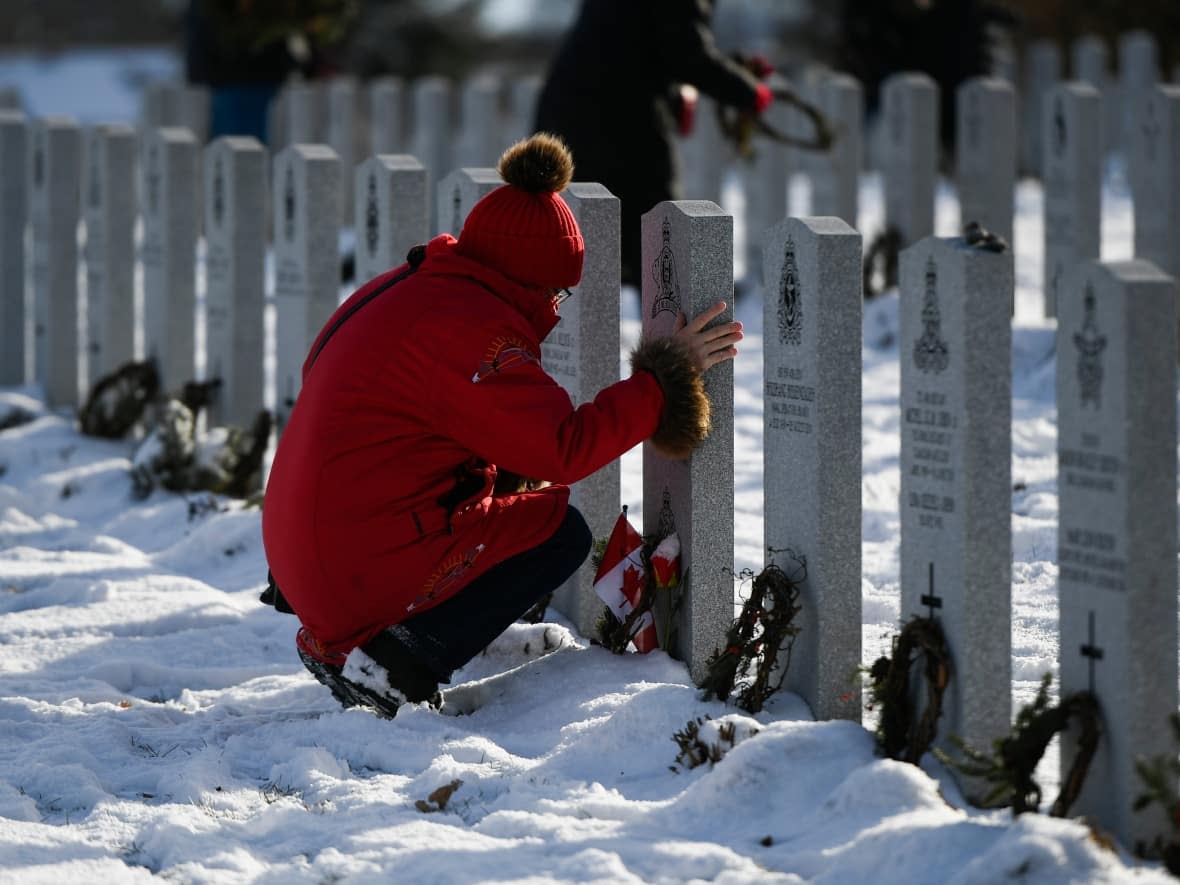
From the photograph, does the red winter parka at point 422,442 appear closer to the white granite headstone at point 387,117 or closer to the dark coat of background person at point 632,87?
the dark coat of background person at point 632,87

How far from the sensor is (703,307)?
4133 millimetres

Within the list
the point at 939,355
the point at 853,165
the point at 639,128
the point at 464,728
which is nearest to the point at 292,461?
the point at 464,728

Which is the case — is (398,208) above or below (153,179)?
below

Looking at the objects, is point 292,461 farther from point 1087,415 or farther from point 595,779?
point 1087,415

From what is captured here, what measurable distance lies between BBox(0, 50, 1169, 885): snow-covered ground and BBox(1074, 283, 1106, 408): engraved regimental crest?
738mm

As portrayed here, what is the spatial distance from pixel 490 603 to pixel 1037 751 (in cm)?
142

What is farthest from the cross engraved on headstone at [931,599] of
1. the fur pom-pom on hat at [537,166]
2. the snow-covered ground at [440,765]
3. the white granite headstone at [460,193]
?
the white granite headstone at [460,193]

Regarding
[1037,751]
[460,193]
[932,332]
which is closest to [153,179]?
[460,193]

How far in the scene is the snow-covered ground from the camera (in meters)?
3.21

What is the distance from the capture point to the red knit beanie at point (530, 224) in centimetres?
400

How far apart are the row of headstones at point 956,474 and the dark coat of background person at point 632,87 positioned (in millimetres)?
3059

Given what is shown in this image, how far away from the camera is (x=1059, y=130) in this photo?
27.5 ft

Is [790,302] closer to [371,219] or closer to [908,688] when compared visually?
[908,688]

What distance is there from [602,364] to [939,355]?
1.30 meters
